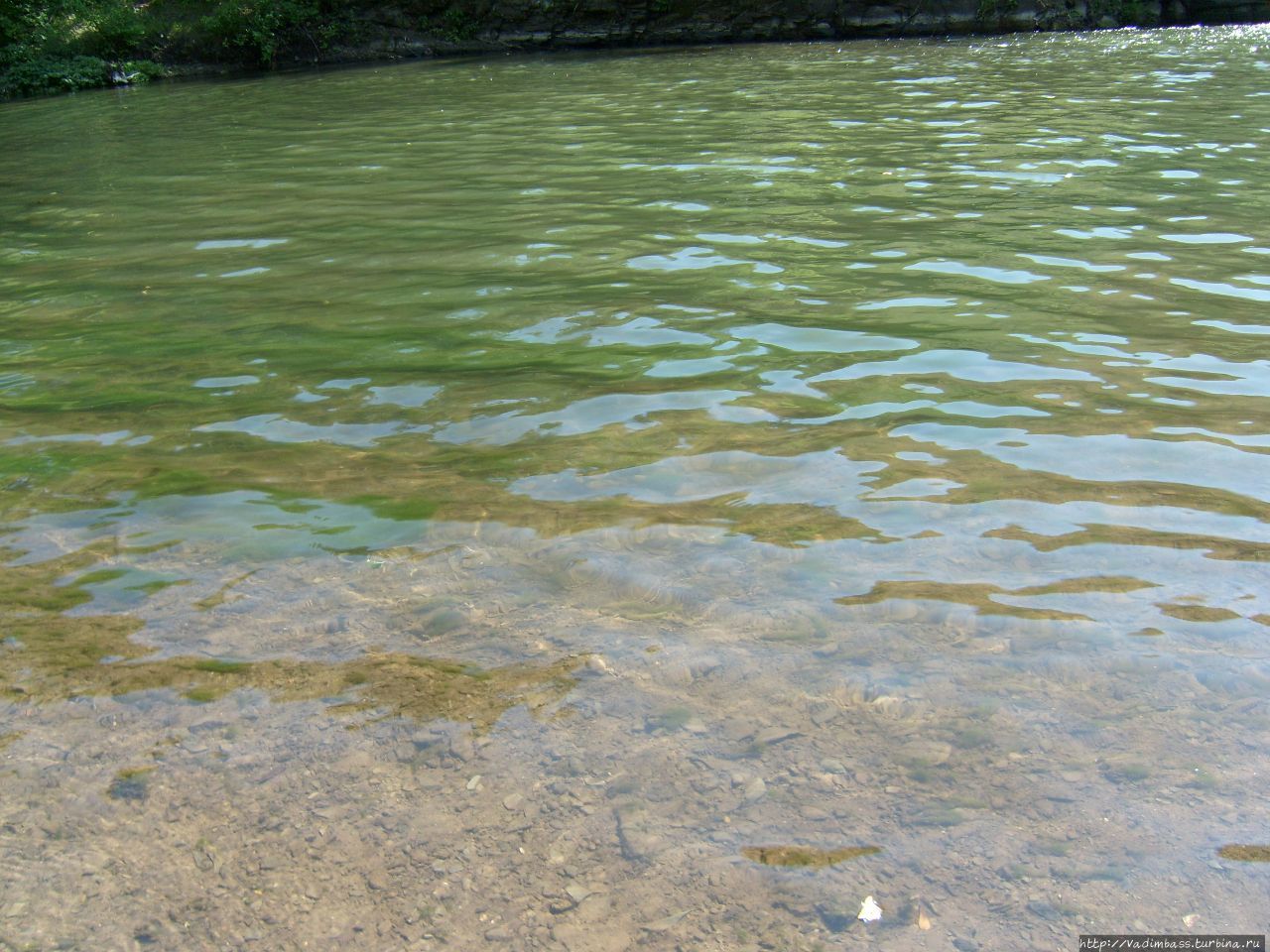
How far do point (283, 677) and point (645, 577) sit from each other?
1.23 m

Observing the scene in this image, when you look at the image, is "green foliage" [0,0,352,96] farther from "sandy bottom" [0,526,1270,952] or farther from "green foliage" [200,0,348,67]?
"sandy bottom" [0,526,1270,952]

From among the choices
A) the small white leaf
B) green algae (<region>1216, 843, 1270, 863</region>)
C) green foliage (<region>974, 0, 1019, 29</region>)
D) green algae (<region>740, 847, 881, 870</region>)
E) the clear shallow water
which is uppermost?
green foliage (<region>974, 0, 1019, 29</region>)

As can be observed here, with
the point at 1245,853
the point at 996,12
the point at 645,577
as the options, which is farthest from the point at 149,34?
the point at 1245,853

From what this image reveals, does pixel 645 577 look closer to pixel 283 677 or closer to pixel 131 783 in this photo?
pixel 283 677

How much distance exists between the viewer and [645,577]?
391cm

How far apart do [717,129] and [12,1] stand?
20942mm

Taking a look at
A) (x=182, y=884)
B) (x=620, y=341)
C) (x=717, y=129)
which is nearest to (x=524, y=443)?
(x=620, y=341)

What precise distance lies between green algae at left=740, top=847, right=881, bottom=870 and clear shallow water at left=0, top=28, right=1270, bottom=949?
1.4 inches

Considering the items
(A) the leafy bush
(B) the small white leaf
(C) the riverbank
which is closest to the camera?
(B) the small white leaf

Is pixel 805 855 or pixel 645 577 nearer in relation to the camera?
pixel 805 855

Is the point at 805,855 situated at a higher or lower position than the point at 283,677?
lower

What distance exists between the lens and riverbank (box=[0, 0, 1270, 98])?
2444cm

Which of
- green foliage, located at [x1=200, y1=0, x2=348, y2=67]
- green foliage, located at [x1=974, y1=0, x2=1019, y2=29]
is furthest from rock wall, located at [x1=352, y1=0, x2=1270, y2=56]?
green foliage, located at [x1=200, y1=0, x2=348, y2=67]

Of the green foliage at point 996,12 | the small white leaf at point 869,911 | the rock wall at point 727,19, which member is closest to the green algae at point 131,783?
the small white leaf at point 869,911
